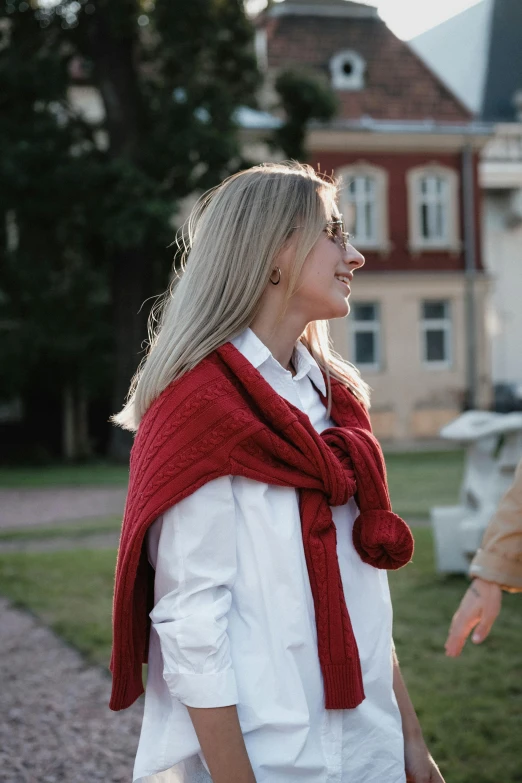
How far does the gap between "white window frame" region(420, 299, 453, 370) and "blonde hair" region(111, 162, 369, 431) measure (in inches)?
1078

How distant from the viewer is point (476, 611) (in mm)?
2660

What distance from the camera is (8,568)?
9445 mm

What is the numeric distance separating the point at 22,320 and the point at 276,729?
21.6 meters

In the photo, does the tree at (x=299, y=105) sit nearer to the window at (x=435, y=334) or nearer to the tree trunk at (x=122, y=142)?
the tree trunk at (x=122, y=142)

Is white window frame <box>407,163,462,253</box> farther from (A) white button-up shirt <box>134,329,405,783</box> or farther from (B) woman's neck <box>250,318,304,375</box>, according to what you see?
(A) white button-up shirt <box>134,329,405,783</box>

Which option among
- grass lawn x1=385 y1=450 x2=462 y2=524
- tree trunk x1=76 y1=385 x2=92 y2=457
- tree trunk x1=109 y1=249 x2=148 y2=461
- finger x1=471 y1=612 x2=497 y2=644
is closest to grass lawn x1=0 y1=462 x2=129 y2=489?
tree trunk x1=109 y1=249 x2=148 y2=461

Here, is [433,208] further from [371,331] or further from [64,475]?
[64,475]

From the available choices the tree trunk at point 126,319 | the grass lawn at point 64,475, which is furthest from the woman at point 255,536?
the tree trunk at point 126,319

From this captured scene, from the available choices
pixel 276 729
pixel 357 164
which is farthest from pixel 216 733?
pixel 357 164

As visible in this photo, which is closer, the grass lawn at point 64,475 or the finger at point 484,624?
the finger at point 484,624

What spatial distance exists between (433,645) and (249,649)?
432 cm

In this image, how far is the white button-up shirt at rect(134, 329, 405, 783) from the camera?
205 centimetres

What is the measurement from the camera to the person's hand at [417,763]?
240cm

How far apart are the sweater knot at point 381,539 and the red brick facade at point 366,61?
3010 cm
